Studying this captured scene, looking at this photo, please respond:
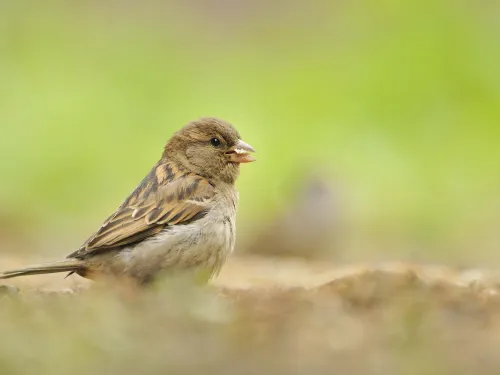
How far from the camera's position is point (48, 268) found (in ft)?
18.9

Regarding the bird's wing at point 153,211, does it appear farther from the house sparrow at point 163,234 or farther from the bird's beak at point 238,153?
the bird's beak at point 238,153

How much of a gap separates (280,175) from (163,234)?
7.13 m

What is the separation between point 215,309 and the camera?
15.3ft

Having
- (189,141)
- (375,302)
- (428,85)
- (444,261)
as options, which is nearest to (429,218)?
(444,261)

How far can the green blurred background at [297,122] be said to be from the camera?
38.1 feet

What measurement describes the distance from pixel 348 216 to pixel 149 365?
26.3ft

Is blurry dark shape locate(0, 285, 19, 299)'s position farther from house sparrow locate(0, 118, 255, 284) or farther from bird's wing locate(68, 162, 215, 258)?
bird's wing locate(68, 162, 215, 258)

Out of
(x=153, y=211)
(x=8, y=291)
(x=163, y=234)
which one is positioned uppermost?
(x=153, y=211)

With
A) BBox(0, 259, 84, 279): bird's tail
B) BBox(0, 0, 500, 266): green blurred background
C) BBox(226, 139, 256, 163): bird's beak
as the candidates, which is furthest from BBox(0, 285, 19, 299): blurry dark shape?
BBox(0, 0, 500, 266): green blurred background

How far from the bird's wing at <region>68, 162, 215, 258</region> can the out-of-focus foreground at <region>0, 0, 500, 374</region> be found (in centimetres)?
41

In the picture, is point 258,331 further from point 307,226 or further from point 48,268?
point 307,226

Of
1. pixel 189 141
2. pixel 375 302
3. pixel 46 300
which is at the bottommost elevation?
pixel 46 300

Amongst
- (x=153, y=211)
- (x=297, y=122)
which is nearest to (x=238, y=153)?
(x=153, y=211)

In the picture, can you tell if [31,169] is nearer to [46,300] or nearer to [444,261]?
[444,261]
